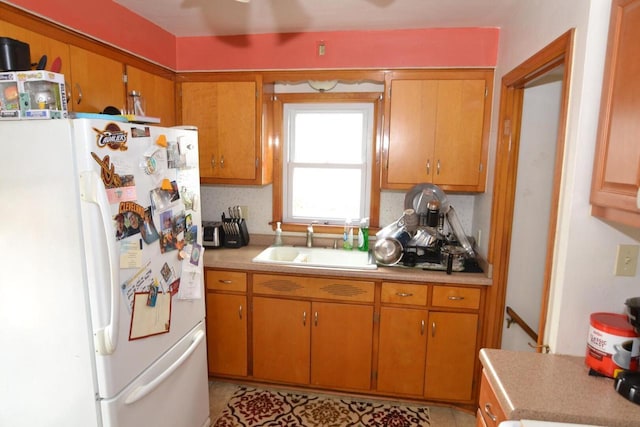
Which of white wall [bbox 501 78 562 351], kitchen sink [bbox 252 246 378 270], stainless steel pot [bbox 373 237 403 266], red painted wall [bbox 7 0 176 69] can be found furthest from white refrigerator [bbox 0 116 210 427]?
white wall [bbox 501 78 562 351]

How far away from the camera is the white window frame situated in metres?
2.86

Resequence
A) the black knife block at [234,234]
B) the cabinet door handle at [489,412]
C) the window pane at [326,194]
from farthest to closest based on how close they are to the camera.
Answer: the window pane at [326,194] → the black knife block at [234,234] → the cabinet door handle at [489,412]

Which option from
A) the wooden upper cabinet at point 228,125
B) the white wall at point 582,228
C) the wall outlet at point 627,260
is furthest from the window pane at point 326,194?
the wall outlet at point 627,260

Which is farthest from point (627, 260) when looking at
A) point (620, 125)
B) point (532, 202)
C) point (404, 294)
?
point (404, 294)

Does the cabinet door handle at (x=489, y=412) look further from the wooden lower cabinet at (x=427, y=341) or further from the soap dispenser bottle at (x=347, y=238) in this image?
the soap dispenser bottle at (x=347, y=238)

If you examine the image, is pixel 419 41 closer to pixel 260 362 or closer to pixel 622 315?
pixel 622 315

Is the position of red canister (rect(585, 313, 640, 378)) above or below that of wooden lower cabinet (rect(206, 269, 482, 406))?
above

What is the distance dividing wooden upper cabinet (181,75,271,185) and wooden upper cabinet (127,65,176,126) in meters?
0.08

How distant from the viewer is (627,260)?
1.36m

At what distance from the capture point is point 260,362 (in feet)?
8.41

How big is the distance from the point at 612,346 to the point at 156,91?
2.63 m

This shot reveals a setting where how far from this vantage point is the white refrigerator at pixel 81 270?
48.9 inches

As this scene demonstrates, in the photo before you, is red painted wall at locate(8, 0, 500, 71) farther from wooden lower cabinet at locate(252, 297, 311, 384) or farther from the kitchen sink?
wooden lower cabinet at locate(252, 297, 311, 384)

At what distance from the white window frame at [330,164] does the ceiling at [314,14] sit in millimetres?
560
